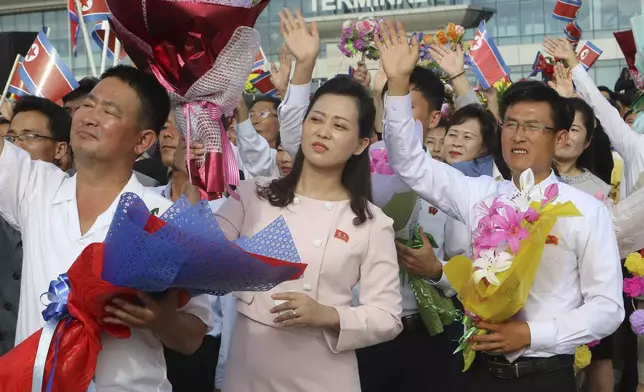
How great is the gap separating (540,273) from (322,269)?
2.90 ft

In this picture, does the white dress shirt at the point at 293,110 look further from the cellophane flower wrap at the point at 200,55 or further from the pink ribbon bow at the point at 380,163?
the cellophane flower wrap at the point at 200,55

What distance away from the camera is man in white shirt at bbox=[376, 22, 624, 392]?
3.33 metres

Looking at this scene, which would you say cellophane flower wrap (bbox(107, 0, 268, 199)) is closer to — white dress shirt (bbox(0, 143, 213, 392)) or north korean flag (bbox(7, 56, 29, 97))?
white dress shirt (bbox(0, 143, 213, 392))

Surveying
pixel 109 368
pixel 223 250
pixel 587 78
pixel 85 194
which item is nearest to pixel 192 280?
pixel 223 250

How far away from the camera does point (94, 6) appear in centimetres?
713

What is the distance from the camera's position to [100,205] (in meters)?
2.89

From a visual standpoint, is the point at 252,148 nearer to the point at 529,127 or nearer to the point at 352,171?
the point at 352,171

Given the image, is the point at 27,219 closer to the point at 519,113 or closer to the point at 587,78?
the point at 519,113

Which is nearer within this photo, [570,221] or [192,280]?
[192,280]

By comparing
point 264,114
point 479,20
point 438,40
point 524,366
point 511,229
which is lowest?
point 479,20

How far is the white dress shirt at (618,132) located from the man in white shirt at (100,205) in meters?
3.50

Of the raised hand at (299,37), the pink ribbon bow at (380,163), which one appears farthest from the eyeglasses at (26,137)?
the pink ribbon bow at (380,163)

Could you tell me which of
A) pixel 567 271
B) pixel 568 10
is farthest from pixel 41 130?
pixel 568 10

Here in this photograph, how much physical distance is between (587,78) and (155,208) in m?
3.87
